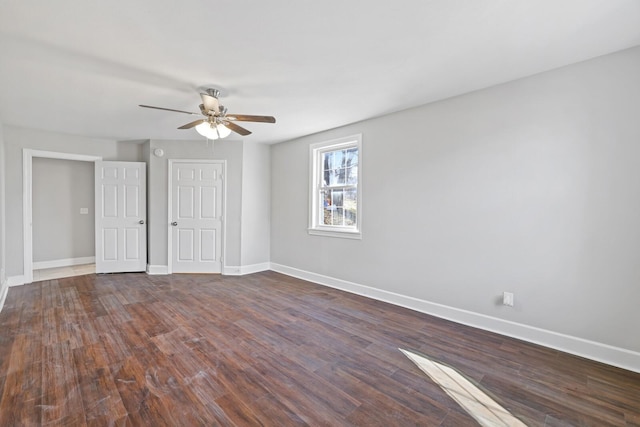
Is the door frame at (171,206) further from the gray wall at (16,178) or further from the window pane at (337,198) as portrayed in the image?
the window pane at (337,198)

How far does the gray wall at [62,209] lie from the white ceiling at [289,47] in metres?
2.74

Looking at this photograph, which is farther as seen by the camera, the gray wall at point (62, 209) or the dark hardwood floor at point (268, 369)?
the gray wall at point (62, 209)

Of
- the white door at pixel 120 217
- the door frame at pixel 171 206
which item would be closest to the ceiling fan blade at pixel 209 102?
the door frame at pixel 171 206

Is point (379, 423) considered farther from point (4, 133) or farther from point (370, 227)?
point (4, 133)

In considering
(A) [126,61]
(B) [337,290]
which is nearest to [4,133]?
(A) [126,61]

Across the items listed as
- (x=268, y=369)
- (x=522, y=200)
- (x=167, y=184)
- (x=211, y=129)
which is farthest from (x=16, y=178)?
(x=522, y=200)

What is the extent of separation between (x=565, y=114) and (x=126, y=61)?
148 inches

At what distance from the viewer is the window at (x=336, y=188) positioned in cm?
406

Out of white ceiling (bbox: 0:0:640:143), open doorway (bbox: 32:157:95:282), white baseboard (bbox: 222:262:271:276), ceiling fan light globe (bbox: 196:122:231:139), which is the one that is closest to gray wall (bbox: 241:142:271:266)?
A: white baseboard (bbox: 222:262:271:276)

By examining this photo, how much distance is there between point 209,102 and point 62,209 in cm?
510

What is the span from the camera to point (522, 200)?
2.63 metres

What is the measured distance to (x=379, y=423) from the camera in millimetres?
1626

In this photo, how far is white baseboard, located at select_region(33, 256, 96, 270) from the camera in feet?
17.4

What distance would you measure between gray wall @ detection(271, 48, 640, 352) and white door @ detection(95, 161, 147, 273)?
4097mm
